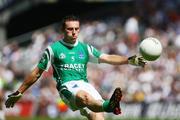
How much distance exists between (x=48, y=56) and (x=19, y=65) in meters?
16.7

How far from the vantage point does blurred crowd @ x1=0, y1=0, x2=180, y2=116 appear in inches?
836

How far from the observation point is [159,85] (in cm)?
2092

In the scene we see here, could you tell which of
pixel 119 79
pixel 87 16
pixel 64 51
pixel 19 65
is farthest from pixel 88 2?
pixel 64 51

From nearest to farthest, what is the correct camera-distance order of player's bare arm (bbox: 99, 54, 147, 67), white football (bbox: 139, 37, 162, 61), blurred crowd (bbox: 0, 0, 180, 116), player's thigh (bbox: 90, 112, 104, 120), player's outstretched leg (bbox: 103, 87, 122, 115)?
player's outstretched leg (bbox: 103, 87, 122, 115), white football (bbox: 139, 37, 162, 61), player's bare arm (bbox: 99, 54, 147, 67), player's thigh (bbox: 90, 112, 104, 120), blurred crowd (bbox: 0, 0, 180, 116)

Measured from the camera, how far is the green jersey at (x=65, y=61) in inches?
473

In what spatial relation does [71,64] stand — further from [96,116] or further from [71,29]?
[96,116]

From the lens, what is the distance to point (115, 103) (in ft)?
35.6

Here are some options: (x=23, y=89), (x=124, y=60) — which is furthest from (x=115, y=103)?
(x=23, y=89)

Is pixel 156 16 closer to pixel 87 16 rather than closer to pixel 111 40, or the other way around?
pixel 111 40

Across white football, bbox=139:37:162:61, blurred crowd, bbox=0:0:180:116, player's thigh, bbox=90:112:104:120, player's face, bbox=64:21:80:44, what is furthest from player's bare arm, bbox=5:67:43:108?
blurred crowd, bbox=0:0:180:116

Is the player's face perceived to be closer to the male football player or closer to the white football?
the male football player

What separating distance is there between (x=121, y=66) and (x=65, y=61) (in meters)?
11.0

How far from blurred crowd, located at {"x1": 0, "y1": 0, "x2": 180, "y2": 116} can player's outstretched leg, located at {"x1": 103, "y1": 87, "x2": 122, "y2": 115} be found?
9.11m

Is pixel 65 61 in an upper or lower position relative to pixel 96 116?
upper
